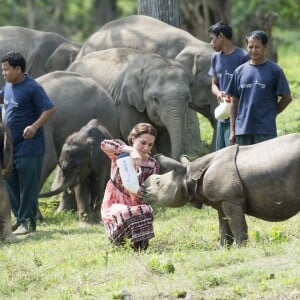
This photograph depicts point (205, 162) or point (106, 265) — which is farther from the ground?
point (205, 162)

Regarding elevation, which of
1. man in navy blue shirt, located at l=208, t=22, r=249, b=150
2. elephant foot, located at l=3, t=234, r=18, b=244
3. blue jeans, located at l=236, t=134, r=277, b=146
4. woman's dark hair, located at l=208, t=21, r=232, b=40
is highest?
woman's dark hair, located at l=208, t=21, r=232, b=40

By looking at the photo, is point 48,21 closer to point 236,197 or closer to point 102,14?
point 102,14

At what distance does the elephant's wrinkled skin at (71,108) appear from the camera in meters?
14.8

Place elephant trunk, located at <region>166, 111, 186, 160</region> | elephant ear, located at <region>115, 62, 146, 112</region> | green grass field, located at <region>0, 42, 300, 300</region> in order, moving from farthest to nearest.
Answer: elephant ear, located at <region>115, 62, 146, 112</region> → elephant trunk, located at <region>166, 111, 186, 160</region> → green grass field, located at <region>0, 42, 300, 300</region>

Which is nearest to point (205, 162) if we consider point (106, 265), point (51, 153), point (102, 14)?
point (106, 265)

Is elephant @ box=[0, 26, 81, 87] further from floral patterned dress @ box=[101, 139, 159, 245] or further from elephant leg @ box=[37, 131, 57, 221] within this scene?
floral patterned dress @ box=[101, 139, 159, 245]

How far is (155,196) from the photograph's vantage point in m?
10.9

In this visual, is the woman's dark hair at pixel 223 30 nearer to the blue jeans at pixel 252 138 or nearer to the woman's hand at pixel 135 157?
the blue jeans at pixel 252 138

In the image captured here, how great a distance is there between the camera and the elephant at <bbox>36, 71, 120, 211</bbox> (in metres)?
14.8

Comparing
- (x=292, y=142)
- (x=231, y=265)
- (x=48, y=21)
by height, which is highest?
(x=292, y=142)

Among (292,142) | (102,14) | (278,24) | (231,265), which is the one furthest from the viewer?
(102,14)

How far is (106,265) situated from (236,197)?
1.25 m

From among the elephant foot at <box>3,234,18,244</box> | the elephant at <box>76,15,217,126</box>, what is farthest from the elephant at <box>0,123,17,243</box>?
the elephant at <box>76,15,217,126</box>

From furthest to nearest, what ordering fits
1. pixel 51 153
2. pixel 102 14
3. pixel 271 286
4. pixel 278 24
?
pixel 102 14 → pixel 278 24 → pixel 51 153 → pixel 271 286
